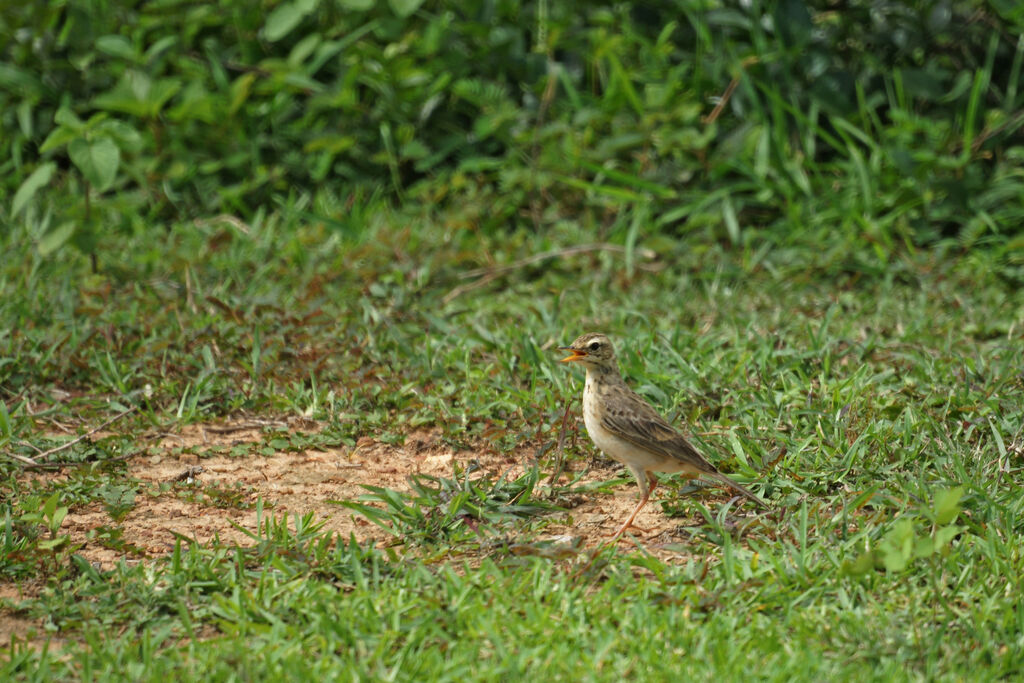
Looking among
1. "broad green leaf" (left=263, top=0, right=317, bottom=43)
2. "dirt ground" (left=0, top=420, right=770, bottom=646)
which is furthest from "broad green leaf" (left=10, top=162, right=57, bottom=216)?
"dirt ground" (left=0, top=420, right=770, bottom=646)

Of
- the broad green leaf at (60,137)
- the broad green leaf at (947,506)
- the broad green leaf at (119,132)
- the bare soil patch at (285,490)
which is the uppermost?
the broad green leaf at (60,137)

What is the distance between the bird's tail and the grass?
5.8 inches

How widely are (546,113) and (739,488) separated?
501 cm

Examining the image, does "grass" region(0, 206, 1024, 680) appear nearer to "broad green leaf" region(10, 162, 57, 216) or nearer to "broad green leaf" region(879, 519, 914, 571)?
"broad green leaf" region(879, 519, 914, 571)

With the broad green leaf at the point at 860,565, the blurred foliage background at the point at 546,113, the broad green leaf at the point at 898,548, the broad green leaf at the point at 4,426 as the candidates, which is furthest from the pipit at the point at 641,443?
the blurred foliage background at the point at 546,113

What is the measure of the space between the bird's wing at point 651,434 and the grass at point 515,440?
20 centimetres

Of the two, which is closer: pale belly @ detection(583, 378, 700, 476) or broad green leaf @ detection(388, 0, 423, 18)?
pale belly @ detection(583, 378, 700, 476)

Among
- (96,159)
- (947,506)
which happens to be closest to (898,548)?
(947,506)

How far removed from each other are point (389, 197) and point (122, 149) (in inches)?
82.8

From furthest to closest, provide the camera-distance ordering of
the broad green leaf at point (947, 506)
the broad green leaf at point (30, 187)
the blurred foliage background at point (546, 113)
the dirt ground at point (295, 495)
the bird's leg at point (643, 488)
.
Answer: the blurred foliage background at point (546, 113)
the broad green leaf at point (30, 187)
the bird's leg at point (643, 488)
the dirt ground at point (295, 495)
the broad green leaf at point (947, 506)

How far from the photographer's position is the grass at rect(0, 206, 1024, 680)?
3.98m

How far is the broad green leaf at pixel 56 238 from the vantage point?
24.2ft

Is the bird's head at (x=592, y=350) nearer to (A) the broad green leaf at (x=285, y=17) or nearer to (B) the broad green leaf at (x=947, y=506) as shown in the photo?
(B) the broad green leaf at (x=947, y=506)

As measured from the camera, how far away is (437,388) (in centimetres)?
625
